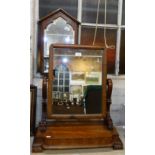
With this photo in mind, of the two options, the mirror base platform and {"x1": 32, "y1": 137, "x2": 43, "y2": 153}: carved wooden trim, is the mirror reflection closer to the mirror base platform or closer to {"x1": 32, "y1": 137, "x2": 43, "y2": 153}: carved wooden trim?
the mirror base platform

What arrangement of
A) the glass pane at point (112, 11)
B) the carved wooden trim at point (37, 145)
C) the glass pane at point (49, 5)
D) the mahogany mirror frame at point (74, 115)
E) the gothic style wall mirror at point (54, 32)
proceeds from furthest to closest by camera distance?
1. the glass pane at point (112, 11)
2. the glass pane at point (49, 5)
3. the gothic style wall mirror at point (54, 32)
4. the mahogany mirror frame at point (74, 115)
5. the carved wooden trim at point (37, 145)

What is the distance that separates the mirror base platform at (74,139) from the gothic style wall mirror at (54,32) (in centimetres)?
64

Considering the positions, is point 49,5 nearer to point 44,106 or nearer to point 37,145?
point 44,106

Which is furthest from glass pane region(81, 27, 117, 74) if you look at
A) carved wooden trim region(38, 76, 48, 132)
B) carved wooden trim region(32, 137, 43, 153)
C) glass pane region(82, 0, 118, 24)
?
carved wooden trim region(32, 137, 43, 153)

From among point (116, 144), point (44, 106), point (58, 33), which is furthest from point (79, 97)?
point (58, 33)

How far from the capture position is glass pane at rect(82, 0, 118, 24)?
7.77ft

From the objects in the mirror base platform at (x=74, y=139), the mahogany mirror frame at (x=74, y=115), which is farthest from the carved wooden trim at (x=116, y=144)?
the mahogany mirror frame at (x=74, y=115)

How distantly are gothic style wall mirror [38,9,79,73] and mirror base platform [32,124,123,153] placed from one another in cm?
64

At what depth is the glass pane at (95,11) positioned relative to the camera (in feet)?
7.77

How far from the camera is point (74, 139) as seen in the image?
5.90ft

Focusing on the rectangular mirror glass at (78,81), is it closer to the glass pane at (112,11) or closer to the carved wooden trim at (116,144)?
the carved wooden trim at (116,144)
